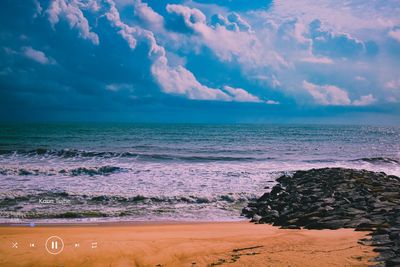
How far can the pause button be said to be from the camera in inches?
274

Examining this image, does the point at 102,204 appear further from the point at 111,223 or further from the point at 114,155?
the point at 114,155

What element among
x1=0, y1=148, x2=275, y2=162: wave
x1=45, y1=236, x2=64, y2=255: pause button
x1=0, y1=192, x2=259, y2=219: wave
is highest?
x1=45, y1=236, x2=64, y2=255: pause button

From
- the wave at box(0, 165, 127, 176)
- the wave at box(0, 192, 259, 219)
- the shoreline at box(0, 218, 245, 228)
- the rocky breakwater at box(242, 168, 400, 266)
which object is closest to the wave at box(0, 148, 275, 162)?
the wave at box(0, 165, 127, 176)

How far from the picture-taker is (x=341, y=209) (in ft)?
34.6

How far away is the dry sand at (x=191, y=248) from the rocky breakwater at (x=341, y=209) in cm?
44

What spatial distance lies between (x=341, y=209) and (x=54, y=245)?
7.98 meters

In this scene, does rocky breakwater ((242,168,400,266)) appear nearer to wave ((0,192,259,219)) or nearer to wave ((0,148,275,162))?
wave ((0,192,259,219))

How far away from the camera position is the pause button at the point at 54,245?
697 centimetres

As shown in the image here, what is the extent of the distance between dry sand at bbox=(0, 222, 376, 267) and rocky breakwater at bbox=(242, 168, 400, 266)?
439 millimetres

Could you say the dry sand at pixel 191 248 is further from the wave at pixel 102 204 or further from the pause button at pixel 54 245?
the wave at pixel 102 204

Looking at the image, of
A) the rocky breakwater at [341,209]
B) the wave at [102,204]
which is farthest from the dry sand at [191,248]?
the wave at [102,204]

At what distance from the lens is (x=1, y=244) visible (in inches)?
297

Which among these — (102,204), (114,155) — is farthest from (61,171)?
(114,155)

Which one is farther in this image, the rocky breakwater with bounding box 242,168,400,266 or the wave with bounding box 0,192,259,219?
the wave with bounding box 0,192,259,219
